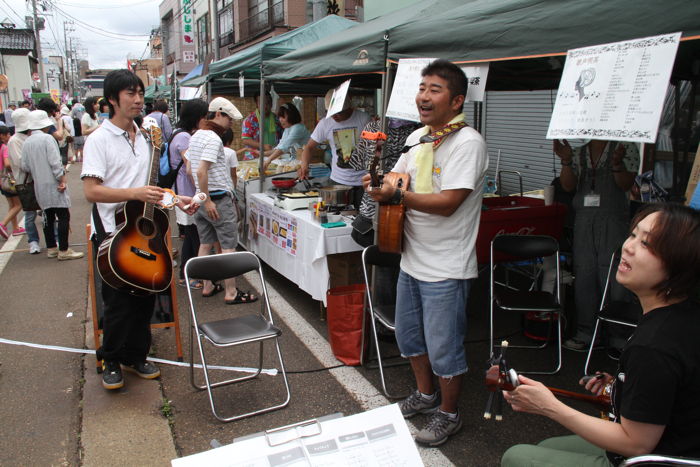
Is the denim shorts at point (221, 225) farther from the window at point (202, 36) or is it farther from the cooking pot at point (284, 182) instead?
the window at point (202, 36)

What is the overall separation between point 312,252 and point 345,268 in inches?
12.7

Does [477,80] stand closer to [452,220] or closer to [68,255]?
[452,220]

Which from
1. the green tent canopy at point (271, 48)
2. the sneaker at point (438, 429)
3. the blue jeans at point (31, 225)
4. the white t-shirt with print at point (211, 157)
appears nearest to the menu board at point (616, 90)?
the sneaker at point (438, 429)

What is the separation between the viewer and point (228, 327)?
10.7 feet

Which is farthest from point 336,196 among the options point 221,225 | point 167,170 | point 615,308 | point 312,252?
point 615,308

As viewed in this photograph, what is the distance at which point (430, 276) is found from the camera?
2.69 m

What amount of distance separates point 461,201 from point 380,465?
155cm

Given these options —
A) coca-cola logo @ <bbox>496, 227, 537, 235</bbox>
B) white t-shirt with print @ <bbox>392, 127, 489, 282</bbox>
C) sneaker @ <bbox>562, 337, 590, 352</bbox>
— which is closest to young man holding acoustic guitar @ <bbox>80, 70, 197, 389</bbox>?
white t-shirt with print @ <bbox>392, 127, 489, 282</bbox>

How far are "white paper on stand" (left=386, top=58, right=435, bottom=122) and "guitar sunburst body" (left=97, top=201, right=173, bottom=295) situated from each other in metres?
1.71

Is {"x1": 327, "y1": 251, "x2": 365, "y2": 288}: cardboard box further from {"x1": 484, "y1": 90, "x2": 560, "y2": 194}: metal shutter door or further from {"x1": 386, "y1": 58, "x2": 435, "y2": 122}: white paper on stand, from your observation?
{"x1": 484, "y1": 90, "x2": 560, "y2": 194}: metal shutter door

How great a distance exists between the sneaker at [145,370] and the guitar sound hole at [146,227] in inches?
39.1

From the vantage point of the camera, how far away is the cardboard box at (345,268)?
14.6ft

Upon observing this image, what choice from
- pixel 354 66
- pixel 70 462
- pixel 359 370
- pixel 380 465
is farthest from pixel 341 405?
pixel 354 66

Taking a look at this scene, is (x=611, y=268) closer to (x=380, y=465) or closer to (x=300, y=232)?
(x=300, y=232)
